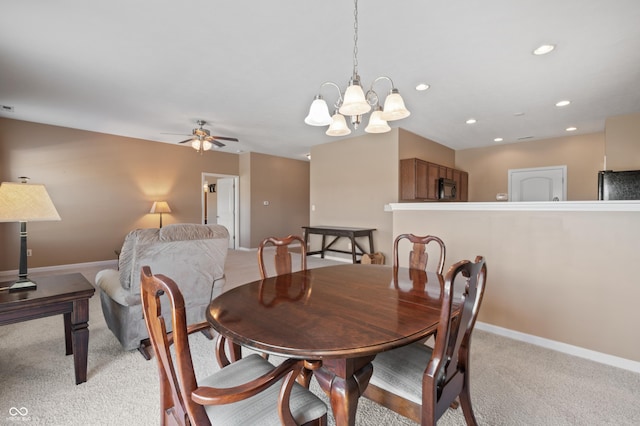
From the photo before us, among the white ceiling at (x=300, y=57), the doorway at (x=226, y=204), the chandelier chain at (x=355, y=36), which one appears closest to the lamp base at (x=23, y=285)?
the white ceiling at (x=300, y=57)

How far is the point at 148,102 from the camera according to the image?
13.3 feet

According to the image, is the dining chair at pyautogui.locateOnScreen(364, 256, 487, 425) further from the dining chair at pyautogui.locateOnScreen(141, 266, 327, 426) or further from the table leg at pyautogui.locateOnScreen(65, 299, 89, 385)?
the table leg at pyautogui.locateOnScreen(65, 299, 89, 385)

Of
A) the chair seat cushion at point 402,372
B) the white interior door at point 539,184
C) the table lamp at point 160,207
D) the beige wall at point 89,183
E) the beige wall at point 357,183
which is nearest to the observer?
the chair seat cushion at point 402,372

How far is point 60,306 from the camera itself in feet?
6.06

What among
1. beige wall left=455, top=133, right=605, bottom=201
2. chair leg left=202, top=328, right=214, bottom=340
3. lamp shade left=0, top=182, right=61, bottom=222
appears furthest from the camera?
beige wall left=455, top=133, right=605, bottom=201

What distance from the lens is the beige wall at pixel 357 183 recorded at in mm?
5477

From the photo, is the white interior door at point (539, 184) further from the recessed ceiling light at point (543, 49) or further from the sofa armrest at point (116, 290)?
the sofa armrest at point (116, 290)

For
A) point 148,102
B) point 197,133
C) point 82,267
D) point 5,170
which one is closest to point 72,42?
point 148,102

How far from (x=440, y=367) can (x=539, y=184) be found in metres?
6.79

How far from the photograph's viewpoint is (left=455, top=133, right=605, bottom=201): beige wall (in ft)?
18.4

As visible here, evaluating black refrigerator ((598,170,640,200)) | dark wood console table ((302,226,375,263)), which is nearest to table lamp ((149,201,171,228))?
dark wood console table ((302,226,375,263))

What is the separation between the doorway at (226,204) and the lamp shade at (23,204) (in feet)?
17.4

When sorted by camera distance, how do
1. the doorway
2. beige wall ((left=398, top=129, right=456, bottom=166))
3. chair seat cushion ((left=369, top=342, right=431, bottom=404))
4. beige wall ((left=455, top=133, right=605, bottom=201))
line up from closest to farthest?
chair seat cushion ((left=369, top=342, right=431, bottom=404)) < beige wall ((left=398, top=129, right=456, bottom=166)) < beige wall ((left=455, top=133, right=605, bottom=201)) < the doorway

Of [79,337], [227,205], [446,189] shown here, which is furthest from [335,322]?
[227,205]
